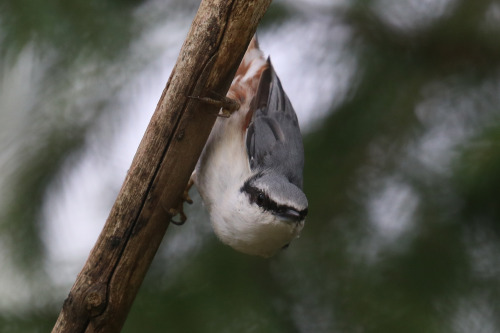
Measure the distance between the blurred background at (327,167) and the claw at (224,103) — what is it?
0.30 m

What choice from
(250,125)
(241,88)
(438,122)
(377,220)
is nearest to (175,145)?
(250,125)

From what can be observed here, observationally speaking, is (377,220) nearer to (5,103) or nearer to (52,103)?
(52,103)

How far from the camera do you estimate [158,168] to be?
5.08 ft

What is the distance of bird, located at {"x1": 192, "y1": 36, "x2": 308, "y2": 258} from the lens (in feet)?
5.19

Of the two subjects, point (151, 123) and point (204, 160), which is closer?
point (151, 123)

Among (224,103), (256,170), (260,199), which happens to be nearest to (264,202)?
(260,199)

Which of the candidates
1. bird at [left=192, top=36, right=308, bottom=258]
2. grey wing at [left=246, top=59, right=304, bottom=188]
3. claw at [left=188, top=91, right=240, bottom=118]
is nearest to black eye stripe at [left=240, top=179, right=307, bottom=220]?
bird at [left=192, top=36, right=308, bottom=258]

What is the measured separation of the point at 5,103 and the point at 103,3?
0.48 m

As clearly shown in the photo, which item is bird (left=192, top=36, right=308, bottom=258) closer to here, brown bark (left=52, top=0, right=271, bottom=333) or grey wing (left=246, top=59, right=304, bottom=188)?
A: grey wing (left=246, top=59, right=304, bottom=188)

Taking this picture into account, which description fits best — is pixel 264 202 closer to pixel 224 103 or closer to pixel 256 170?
pixel 256 170

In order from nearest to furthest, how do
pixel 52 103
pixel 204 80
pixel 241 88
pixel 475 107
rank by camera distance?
pixel 204 80
pixel 475 107
pixel 52 103
pixel 241 88

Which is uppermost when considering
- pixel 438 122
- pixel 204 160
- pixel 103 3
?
pixel 438 122

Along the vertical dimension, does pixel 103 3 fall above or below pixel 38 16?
above

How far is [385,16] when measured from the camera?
196 centimetres
